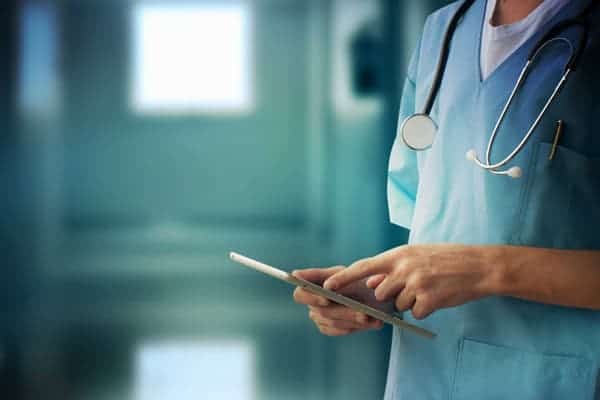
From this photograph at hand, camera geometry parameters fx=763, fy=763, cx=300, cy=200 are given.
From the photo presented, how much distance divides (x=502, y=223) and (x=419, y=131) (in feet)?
0.50

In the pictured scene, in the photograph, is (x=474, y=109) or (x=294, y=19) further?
(x=294, y=19)

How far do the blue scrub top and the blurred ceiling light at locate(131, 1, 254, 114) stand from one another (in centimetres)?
240

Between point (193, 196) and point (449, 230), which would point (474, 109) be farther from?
point (193, 196)

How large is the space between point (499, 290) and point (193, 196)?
2.53 metres

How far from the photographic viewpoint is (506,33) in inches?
33.2

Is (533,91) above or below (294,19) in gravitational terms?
below

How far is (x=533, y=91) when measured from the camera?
81 cm

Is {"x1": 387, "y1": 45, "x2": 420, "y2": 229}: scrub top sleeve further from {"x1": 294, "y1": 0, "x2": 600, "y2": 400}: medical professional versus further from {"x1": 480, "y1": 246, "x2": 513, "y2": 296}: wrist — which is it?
{"x1": 480, "y1": 246, "x2": 513, "y2": 296}: wrist

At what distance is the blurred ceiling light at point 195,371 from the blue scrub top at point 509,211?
164cm

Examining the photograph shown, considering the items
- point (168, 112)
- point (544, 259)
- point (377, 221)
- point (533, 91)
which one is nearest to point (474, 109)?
point (533, 91)

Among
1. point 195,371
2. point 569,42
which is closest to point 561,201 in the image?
point 569,42

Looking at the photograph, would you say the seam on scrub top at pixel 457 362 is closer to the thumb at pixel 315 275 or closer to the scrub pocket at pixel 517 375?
the scrub pocket at pixel 517 375

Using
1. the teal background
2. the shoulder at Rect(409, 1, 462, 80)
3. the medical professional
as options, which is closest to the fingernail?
the medical professional

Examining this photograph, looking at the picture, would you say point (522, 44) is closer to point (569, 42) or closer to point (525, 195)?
point (569, 42)
